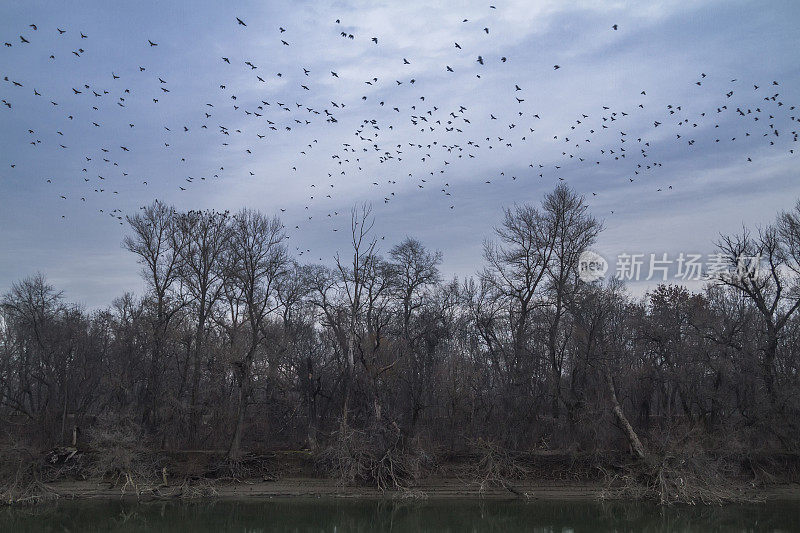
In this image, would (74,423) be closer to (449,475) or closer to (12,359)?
(12,359)

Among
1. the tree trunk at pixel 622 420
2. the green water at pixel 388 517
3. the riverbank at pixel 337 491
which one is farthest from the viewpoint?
the tree trunk at pixel 622 420

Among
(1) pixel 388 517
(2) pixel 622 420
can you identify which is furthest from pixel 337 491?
(2) pixel 622 420

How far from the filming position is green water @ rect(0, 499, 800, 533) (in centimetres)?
2217

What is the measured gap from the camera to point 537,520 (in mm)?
23766

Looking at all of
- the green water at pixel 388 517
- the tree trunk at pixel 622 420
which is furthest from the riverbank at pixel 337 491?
the tree trunk at pixel 622 420

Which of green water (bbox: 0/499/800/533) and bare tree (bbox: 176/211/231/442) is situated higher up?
bare tree (bbox: 176/211/231/442)

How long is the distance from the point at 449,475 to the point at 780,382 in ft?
60.1

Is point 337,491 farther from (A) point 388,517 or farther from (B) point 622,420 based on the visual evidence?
(B) point 622,420

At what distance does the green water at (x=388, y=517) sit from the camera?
72.7 ft

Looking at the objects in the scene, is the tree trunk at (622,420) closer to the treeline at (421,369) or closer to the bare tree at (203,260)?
the treeline at (421,369)

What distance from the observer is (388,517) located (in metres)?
24.7

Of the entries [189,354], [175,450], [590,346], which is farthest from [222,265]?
[590,346]

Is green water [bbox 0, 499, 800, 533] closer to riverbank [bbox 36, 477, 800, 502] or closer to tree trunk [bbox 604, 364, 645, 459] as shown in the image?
riverbank [bbox 36, 477, 800, 502]

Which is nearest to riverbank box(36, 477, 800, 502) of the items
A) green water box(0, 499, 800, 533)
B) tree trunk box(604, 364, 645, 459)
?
green water box(0, 499, 800, 533)
